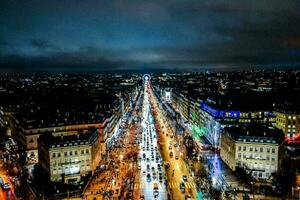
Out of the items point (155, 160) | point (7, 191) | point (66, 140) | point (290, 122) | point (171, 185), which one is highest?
point (66, 140)

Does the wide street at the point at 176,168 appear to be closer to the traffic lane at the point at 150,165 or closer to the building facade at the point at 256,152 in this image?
the traffic lane at the point at 150,165

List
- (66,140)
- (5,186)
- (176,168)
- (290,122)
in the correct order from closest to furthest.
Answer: (5,186) < (66,140) < (176,168) < (290,122)

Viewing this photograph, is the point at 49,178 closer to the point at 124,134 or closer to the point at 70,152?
the point at 70,152

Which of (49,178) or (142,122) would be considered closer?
(49,178)

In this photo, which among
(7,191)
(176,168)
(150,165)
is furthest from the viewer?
(150,165)

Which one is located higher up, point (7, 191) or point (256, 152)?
point (256, 152)

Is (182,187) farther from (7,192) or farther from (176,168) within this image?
(7,192)

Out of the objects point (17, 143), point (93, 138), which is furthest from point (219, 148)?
point (17, 143)

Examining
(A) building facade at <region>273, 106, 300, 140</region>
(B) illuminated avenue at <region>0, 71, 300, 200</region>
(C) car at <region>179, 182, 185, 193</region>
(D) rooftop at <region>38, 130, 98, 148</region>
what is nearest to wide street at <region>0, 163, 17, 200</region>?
(B) illuminated avenue at <region>0, 71, 300, 200</region>

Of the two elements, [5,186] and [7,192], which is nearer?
[7,192]

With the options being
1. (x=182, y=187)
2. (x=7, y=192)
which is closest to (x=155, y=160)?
(x=182, y=187)

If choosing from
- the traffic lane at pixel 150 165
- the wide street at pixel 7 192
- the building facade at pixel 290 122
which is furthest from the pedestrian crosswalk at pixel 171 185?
the building facade at pixel 290 122
